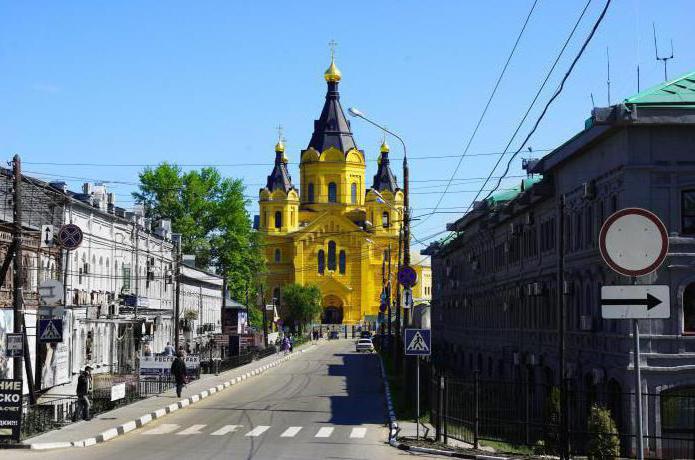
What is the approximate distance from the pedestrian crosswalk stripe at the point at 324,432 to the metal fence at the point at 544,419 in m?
2.78

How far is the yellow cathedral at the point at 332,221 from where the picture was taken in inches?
6088

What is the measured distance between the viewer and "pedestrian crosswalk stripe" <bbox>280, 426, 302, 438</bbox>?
88.0ft

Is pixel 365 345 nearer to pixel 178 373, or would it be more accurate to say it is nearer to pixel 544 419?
pixel 178 373

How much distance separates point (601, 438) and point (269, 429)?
10.2m

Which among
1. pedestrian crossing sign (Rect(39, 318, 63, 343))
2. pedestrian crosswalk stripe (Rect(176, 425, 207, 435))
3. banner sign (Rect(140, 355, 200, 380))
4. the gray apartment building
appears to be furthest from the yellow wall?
pedestrian crosswalk stripe (Rect(176, 425, 207, 435))

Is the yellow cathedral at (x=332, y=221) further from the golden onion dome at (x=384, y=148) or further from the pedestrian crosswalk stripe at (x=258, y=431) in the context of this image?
the pedestrian crosswalk stripe at (x=258, y=431)

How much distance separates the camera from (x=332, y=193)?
531ft

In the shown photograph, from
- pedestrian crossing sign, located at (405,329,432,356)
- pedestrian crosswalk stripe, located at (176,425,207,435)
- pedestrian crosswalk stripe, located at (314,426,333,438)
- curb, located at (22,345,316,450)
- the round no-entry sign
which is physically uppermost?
the round no-entry sign

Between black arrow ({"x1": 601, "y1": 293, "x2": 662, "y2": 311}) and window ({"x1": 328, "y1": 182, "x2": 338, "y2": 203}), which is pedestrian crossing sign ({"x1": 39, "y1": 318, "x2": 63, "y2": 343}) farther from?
window ({"x1": 328, "y1": 182, "x2": 338, "y2": 203})

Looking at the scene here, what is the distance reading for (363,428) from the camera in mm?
29828

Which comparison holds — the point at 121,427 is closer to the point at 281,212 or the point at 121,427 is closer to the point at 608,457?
the point at 608,457

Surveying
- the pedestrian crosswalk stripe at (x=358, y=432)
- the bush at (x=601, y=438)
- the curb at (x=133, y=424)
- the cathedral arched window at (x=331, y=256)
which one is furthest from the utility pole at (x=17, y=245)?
the cathedral arched window at (x=331, y=256)

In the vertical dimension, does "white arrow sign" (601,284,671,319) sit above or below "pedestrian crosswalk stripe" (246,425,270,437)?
above

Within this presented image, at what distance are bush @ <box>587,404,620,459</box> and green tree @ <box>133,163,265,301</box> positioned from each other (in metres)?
69.8
